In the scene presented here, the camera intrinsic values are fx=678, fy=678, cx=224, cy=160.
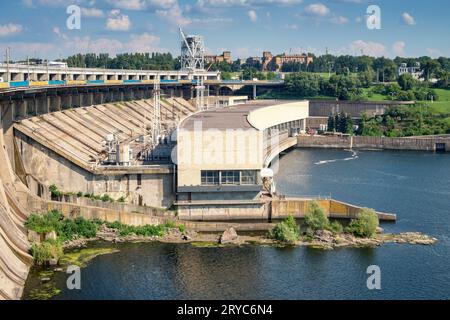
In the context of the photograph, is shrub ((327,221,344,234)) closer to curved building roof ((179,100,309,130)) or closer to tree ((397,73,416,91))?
curved building roof ((179,100,309,130))

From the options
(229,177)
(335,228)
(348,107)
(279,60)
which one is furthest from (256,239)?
(279,60)

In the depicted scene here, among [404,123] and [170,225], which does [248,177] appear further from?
[404,123]

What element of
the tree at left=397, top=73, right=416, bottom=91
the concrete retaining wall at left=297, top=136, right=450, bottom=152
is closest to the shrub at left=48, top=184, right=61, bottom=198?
the concrete retaining wall at left=297, top=136, right=450, bottom=152
